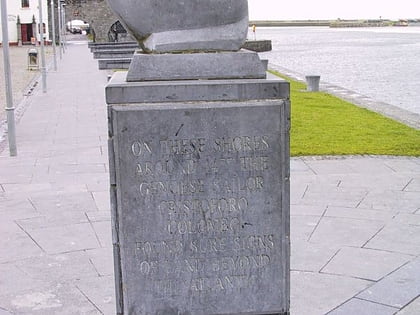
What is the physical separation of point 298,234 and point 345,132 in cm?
635

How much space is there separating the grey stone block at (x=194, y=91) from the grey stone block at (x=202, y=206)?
0.12 ft

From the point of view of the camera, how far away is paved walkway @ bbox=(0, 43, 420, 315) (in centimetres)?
513

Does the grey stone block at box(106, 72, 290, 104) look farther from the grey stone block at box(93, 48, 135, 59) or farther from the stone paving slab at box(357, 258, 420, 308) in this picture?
the grey stone block at box(93, 48, 135, 59)

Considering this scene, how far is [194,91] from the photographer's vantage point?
12.9 ft

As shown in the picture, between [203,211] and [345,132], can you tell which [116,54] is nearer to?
[345,132]

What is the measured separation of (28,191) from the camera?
8.41 metres

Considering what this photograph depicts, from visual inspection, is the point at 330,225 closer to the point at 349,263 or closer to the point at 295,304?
the point at 349,263

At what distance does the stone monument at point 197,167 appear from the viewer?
12.9 feet

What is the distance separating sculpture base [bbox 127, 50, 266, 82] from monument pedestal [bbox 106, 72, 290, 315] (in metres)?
0.07

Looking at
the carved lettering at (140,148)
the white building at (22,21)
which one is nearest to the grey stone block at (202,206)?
the carved lettering at (140,148)

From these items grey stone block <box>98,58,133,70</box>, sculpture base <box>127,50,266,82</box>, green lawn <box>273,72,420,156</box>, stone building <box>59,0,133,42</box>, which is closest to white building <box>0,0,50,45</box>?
stone building <box>59,0,133,42</box>

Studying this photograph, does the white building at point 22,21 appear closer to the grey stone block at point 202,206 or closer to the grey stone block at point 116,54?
the grey stone block at point 116,54

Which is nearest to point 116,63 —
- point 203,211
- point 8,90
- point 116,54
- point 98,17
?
point 116,54

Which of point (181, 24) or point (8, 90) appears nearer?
point (181, 24)
